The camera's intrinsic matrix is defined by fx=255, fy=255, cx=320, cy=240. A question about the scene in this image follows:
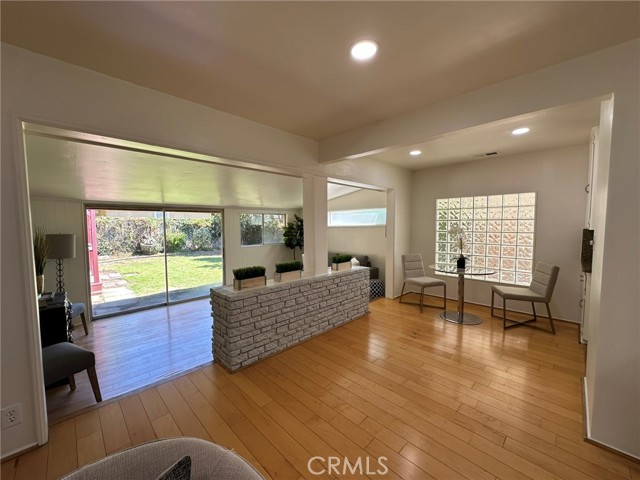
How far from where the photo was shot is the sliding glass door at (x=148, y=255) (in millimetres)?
4375

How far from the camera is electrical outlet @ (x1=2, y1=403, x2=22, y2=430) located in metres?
1.51

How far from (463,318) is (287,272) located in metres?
→ 2.63

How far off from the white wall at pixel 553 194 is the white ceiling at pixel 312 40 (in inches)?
Result: 101

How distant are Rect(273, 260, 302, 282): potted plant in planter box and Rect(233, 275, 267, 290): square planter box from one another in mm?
243

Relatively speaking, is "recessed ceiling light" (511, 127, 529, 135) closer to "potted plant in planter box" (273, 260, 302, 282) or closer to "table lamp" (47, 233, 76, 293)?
"potted plant in planter box" (273, 260, 302, 282)

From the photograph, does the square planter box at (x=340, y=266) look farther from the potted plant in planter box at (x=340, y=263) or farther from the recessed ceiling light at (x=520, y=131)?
the recessed ceiling light at (x=520, y=131)

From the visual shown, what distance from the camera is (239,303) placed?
2.43m

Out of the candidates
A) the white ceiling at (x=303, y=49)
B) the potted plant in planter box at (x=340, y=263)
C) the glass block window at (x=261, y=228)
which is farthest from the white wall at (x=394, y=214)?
the glass block window at (x=261, y=228)

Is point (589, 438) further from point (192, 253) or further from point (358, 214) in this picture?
point (192, 253)

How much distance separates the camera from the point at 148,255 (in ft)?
15.9

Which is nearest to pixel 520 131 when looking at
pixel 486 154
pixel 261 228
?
pixel 486 154

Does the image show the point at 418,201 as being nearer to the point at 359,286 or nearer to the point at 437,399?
the point at 359,286

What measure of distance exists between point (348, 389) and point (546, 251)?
11.7ft

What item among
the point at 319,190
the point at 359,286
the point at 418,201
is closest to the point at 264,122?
the point at 319,190
